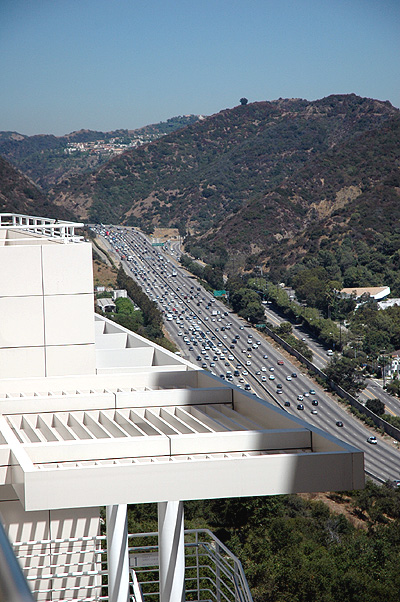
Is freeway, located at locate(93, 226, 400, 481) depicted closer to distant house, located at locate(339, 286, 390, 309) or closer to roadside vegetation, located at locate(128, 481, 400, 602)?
roadside vegetation, located at locate(128, 481, 400, 602)

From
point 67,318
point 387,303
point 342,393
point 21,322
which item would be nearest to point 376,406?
point 342,393

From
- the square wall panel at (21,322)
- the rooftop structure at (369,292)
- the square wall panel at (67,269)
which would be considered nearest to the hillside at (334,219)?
the rooftop structure at (369,292)

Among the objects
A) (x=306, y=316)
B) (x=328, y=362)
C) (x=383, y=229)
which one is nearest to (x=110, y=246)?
(x=383, y=229)

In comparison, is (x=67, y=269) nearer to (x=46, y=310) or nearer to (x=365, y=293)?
(x=46, y=310)

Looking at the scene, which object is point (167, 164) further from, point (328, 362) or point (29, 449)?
point (29, 449)

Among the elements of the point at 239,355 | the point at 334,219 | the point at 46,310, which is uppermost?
the point at 46,310
